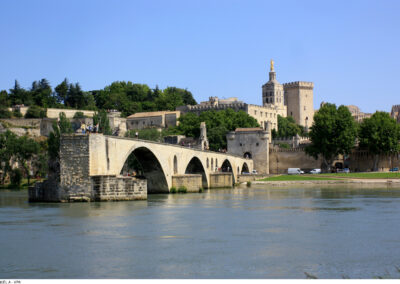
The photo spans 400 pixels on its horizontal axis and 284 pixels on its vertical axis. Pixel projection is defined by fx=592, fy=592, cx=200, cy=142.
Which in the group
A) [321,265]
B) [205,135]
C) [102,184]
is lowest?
[321,265]

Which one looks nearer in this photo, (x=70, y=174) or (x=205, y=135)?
(x=70, y=174)

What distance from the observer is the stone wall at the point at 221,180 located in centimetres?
5619

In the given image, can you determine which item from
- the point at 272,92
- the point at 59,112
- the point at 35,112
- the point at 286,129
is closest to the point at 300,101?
the point at 272,92

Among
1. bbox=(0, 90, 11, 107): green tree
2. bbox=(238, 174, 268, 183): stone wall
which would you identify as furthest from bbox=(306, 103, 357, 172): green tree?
bbox=(0, 90, 11, 107): green tree

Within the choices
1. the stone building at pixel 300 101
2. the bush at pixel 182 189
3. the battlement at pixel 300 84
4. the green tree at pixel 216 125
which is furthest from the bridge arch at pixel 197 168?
the battlement at pixel 300 84

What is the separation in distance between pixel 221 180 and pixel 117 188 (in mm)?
25276

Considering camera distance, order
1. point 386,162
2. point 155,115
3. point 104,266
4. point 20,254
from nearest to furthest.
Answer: point 104,266
point 20,254
point 386,162
point 155,115

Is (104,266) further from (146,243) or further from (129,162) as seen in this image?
(129,162)

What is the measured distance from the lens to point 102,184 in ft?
101

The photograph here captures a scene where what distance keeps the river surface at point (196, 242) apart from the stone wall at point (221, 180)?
26681 mm

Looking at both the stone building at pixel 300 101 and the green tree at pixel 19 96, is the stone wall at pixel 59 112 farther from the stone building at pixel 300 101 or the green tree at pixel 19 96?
the stone building at pixel 300 101

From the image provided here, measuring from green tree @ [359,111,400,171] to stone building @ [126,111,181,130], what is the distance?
41.0m

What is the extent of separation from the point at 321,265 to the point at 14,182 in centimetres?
5048

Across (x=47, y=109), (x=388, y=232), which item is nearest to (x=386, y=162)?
(x=47, y=109)
